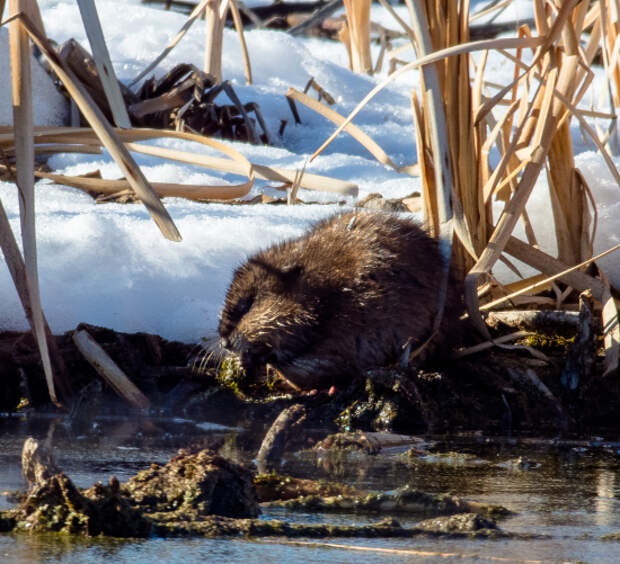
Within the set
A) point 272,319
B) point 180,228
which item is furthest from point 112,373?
point 180,228

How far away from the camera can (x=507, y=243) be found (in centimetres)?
359

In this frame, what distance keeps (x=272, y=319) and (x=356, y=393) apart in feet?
1.39

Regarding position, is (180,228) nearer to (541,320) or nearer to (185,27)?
(185,27)

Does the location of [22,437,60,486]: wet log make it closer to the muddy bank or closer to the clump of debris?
the muddy bank

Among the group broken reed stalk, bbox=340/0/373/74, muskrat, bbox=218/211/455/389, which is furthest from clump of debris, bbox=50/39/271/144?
muskrat, bbox=218/211/455/389

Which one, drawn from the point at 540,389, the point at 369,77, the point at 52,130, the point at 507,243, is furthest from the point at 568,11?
the point at 369,77

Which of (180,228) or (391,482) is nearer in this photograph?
(391,482)

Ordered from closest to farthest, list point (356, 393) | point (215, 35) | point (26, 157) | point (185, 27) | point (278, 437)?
point (26, 157) → point (278, 437) → point (356, 393) → point (185, 27) → point (215, 35)

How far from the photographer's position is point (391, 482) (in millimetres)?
2293

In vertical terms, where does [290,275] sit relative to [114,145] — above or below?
below

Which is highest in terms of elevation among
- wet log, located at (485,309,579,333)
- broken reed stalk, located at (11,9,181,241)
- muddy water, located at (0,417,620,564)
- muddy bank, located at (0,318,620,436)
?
broken reed stalk, located at (11,9,181,241)

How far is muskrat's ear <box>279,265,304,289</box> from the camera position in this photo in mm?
3416

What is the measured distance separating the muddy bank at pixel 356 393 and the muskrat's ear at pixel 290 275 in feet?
1.16

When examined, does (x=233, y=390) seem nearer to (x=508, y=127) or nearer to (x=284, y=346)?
(x=284, y=346)
